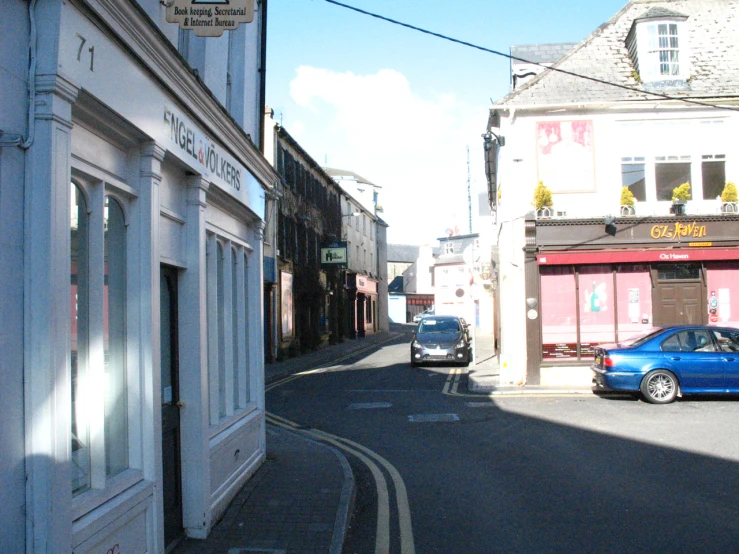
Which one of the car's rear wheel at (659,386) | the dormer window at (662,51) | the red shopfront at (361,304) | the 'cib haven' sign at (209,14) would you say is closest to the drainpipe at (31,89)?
the 'cib haven' sign at (209,14)

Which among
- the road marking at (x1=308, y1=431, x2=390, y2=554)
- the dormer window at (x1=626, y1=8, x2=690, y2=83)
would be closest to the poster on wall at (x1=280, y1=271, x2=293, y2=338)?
the dormer window at (x1=626, y1=8, x2=690, y2=83)

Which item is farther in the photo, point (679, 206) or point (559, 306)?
point (559, 306)

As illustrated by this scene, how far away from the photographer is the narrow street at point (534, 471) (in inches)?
241

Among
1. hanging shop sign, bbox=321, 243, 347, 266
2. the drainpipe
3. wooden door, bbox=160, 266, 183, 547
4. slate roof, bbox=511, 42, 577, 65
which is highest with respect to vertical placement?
slate roof, bbox=511, 42, 577, 65

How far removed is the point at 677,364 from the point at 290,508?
9784mm

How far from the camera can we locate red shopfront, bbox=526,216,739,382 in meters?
18.1

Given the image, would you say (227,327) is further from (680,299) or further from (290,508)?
(680,299)

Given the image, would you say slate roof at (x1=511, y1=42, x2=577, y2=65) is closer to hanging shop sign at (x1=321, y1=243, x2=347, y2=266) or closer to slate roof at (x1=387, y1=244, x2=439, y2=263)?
hanging shop sign at (x1=321, y1=243, x2=347, y2=266)

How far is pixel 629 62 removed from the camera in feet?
65.9

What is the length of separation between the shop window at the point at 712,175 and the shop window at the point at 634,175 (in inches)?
64.9

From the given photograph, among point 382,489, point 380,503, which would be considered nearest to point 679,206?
point 382,489

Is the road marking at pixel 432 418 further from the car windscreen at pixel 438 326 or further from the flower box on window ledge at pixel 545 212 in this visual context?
the car windscreen at pixel 438 326

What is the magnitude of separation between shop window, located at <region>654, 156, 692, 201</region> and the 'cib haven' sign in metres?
15.4

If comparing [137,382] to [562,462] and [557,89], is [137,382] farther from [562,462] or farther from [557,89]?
[557,89]
